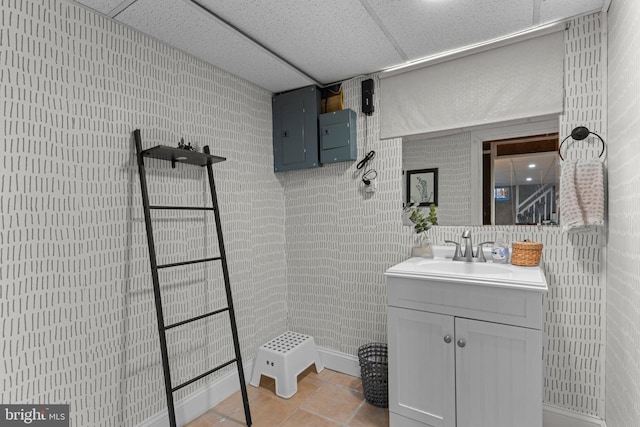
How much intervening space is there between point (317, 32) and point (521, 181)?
4.85 ft

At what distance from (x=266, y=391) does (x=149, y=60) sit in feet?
7.43

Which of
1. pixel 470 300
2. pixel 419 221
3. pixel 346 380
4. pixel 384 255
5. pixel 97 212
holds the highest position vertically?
pixel 97 212

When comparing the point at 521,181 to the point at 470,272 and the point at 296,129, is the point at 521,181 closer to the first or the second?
the point at 470,272

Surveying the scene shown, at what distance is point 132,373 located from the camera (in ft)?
5.49

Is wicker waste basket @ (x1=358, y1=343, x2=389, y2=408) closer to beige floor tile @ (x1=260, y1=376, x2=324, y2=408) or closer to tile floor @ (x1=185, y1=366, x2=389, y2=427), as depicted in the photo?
tile floor @ (x1=185, y1=366, x2=389, y2=427)

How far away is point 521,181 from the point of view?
6.21 ft

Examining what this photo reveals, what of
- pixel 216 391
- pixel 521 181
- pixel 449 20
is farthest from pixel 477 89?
pixel 216 391

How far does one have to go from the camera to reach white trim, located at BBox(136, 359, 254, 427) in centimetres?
178

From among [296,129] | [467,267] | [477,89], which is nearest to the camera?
[467,267]

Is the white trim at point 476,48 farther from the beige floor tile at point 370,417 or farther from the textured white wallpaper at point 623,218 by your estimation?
the beige floor tile at point 370,417

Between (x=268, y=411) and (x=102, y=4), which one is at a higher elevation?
(x=102, y=4)

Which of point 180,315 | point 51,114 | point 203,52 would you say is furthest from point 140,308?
point 203,52

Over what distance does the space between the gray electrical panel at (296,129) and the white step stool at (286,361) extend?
54.3 inches

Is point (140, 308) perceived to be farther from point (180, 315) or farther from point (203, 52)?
point (203, 52)
